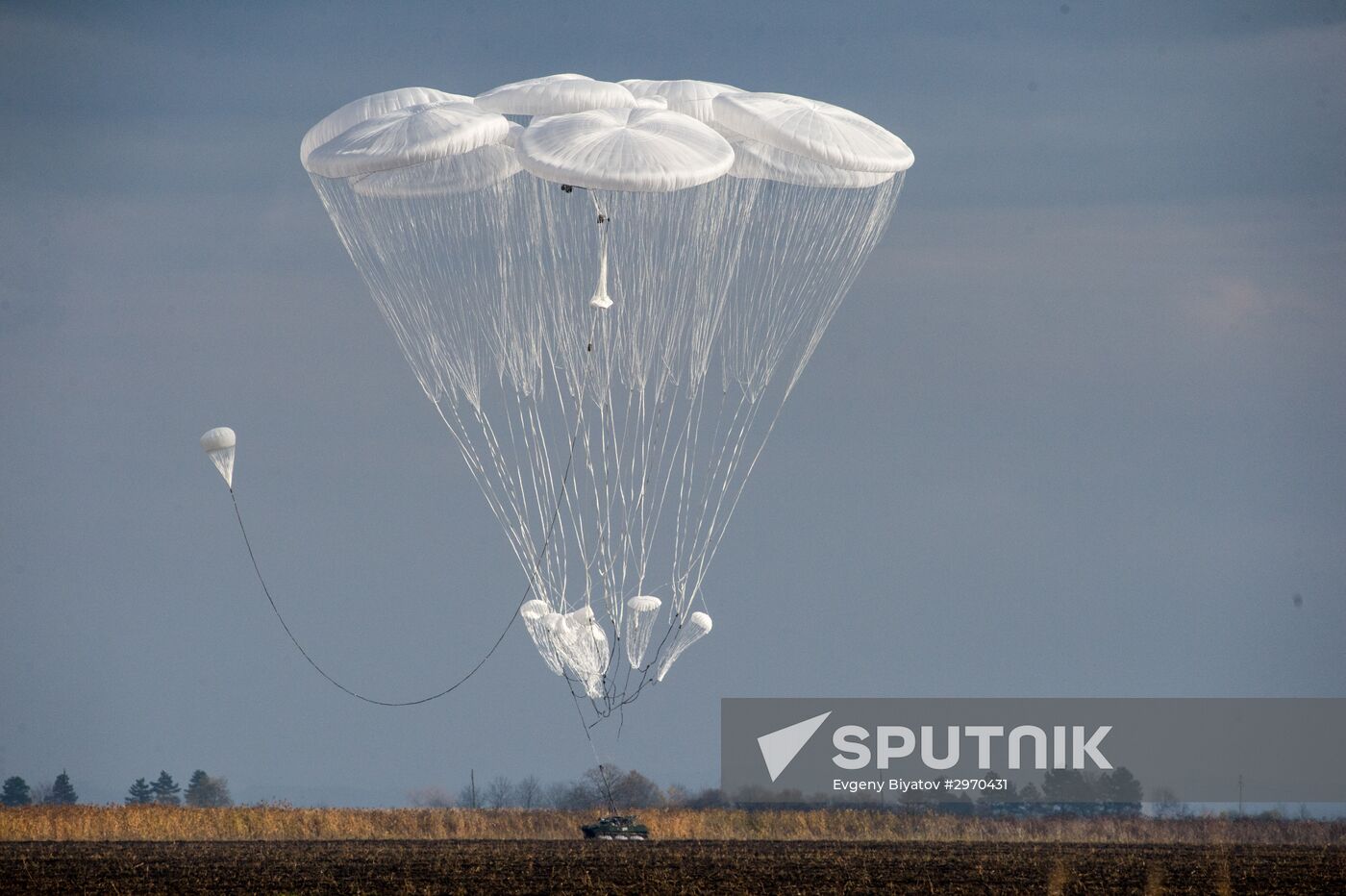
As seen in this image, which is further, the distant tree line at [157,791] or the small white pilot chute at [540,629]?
the distant tree line at [157,791]

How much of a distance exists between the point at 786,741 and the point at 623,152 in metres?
26.3

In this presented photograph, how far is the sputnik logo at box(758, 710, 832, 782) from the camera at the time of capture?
5077 cm

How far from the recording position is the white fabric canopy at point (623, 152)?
27.6m

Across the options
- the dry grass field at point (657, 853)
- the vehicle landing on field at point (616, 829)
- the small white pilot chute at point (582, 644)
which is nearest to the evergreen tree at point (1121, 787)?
the dry grass field at point (657, 853)

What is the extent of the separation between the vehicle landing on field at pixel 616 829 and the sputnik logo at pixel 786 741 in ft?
40.4

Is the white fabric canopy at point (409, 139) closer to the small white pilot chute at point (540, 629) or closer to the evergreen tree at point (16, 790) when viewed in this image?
the small white pilot chute at point (540, 629)

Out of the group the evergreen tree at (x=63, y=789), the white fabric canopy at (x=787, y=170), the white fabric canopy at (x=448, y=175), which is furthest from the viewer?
the evergreen tree at (x=63, y=789)

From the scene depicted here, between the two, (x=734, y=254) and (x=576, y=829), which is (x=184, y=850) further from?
(x=734, y=254)

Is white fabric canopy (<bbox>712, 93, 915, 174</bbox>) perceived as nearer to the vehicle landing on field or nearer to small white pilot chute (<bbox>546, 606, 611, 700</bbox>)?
small white pilot chute (<bbox>546, 606, 611, 700</bbox>)

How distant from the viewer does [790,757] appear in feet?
168

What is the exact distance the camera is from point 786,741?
51.0 m

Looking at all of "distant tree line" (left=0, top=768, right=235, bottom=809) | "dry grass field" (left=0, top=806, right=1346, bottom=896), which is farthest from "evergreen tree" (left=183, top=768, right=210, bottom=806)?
"dry grass field" (left=0, top=806, right=1346, bottom=896)

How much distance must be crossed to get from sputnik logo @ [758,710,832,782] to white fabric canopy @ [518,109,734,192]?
24605 mm

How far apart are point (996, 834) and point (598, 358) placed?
54.4 ft
